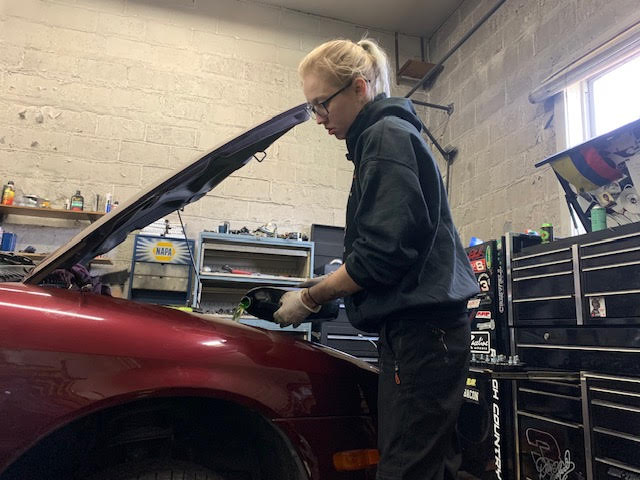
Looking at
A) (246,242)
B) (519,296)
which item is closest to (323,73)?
(519,296)

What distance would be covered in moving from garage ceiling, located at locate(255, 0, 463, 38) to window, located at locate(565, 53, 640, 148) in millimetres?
1925

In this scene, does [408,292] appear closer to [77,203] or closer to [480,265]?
[480,265]

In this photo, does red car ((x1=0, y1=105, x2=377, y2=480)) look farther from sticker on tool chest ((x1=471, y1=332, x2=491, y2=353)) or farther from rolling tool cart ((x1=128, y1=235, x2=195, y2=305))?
rolling tool cart ((x1=128, y1=235, x2=195, y2=305))

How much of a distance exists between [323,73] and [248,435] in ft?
3.12

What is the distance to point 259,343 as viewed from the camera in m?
1.08

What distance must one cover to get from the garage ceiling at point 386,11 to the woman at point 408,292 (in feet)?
13.2

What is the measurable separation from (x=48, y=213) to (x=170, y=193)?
9.85ft

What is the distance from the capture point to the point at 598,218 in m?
1.95

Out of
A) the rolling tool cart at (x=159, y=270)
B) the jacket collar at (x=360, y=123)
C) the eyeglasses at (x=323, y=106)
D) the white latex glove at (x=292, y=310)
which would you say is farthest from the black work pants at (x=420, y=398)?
the rolling tool cart at (x=159, y=270)

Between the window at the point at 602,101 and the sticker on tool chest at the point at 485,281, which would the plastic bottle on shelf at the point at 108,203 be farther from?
the window at the point at 602,101

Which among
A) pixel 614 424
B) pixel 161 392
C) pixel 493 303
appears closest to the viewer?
pixel 161 392

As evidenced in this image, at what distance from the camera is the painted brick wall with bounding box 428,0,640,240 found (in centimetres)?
311

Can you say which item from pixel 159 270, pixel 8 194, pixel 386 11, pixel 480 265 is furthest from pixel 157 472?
pixel 386 11

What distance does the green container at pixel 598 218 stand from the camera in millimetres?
1929
